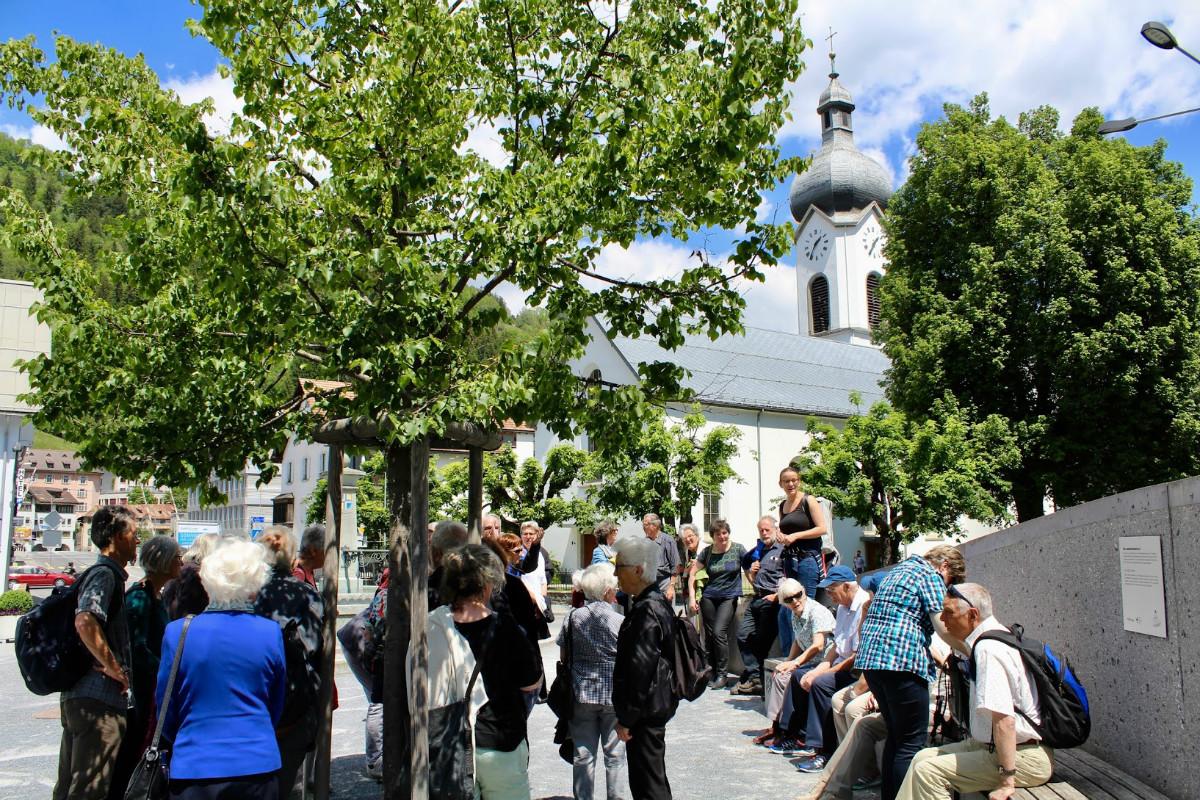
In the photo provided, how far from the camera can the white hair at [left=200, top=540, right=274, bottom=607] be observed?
3.88 meters

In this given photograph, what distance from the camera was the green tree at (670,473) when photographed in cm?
3178

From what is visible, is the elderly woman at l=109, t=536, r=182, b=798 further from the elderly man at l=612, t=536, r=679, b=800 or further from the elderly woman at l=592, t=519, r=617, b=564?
the elderly woman at l=592, t=519, r=617, b=564

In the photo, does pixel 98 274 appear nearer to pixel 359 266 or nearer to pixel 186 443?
Result: pixel 186 443

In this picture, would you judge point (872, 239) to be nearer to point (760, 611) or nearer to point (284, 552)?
point (760, 611)

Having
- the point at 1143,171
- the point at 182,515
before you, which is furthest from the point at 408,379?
the point at 182,515

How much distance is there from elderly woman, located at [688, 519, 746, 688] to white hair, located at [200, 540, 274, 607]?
7.39m

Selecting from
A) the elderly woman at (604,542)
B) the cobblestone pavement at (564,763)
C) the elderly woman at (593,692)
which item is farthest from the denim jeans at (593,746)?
the elderly woman at (604,542)

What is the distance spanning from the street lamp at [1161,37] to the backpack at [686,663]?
370 inches

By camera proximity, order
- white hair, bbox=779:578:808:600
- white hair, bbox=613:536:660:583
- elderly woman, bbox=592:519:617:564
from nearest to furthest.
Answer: white hair, bbox=613:536:660:583, white hair, bbox=779:578:808:600, elderly woman, bbox=592:519:617:564

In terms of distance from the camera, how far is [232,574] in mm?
3895

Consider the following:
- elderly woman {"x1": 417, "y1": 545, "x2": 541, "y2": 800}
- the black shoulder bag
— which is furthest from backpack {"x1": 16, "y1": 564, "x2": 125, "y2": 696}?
elderly woman {"x1": 417, "y1": 545, "x2": 541, "y2": 800}

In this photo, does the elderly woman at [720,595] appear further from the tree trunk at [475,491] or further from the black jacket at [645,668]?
the black jacket at [645,668]

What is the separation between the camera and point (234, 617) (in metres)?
3.91

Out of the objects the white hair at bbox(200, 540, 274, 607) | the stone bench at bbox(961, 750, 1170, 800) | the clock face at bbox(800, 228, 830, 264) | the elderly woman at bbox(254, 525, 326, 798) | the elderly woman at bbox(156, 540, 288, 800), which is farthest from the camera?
the clock face at bbox(800, 228, 830, 264)
